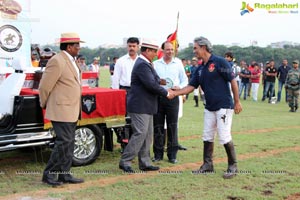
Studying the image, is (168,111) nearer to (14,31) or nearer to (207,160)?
(207,160)

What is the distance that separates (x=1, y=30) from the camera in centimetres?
991

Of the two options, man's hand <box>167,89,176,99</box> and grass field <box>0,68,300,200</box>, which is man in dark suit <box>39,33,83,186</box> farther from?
man's hand <box>167,89,176,99</box>

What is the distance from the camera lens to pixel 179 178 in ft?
18.8

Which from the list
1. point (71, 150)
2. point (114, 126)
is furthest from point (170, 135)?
point (71, 150)

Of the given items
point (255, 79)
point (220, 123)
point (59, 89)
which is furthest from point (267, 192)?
point (255, 79)

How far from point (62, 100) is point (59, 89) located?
0.14 metres

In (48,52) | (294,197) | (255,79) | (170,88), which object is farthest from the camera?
(255,79)

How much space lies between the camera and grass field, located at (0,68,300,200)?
500 centimetres

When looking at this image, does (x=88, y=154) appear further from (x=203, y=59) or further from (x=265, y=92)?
(x=265, y=92)

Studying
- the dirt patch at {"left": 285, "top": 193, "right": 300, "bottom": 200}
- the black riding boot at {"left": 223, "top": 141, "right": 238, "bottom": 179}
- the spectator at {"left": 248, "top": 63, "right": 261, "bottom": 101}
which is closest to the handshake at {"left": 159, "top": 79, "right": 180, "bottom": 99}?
the black riding boot at {"left": 223, "top": 141, "right": 238, "bottom": 179}

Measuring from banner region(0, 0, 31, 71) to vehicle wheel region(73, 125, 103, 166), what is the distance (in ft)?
13.5

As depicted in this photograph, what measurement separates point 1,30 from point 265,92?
13733mm

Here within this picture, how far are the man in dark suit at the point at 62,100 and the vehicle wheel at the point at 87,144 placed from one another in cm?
81

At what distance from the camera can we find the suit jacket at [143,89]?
588cm
